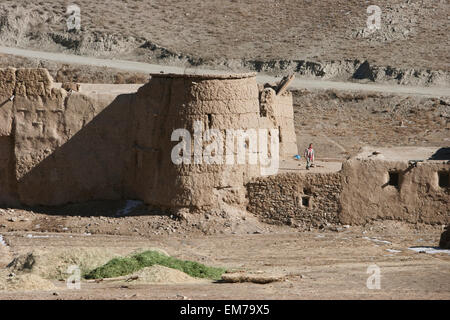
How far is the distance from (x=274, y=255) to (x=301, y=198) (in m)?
3.22

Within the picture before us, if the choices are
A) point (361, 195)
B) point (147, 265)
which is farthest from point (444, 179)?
point (147, 265)

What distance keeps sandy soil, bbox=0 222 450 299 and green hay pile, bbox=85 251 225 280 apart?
0.88m

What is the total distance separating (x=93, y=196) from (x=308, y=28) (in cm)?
2800

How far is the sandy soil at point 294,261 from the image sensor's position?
2397cm

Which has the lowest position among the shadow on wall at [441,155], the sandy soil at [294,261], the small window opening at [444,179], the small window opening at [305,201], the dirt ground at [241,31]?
the sandy soil at [294,261]

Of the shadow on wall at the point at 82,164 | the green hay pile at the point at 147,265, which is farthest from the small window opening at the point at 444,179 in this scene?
the shadow on wall at the point at 82,164

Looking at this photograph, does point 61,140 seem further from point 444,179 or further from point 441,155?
point 441,155

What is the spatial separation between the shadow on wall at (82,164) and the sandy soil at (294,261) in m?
2.11

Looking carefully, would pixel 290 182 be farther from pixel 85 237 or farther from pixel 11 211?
pixel 11 211

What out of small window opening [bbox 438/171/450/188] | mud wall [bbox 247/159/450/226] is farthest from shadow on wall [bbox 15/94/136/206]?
small window opening [bbox 438/171/450/188]

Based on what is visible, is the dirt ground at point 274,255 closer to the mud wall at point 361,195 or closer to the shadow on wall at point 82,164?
the mud wall at point 361,195

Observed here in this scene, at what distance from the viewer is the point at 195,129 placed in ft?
109
